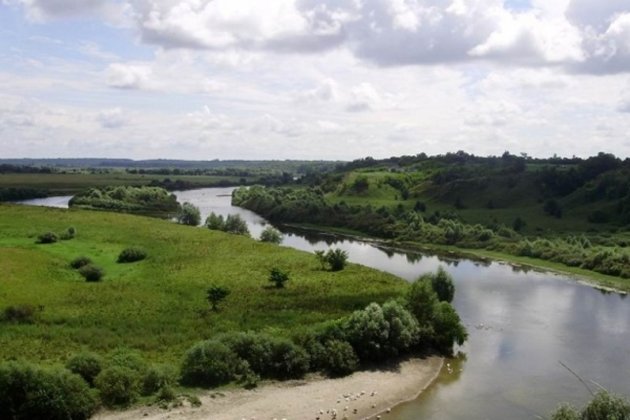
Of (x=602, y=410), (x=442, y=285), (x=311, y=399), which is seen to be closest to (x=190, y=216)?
(x=442, y=285)

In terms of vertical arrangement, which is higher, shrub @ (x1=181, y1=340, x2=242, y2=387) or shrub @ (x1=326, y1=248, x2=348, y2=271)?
shrub @ (x1=326, y1=248, x2=348, y2=271)

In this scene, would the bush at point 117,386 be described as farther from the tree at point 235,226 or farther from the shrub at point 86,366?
the tree at point 235,226

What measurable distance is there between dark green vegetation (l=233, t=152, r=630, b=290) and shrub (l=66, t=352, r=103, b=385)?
6633cm

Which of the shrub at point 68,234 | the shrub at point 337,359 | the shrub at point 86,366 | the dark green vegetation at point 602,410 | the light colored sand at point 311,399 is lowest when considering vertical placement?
the light colored sand at point 311,399

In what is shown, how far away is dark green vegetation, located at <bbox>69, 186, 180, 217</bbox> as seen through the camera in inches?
6422

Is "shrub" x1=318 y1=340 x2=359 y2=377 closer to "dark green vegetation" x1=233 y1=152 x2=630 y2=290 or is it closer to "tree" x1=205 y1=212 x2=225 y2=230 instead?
"dark green vegetation" x1=233 y1=152 x2=630 y2=290

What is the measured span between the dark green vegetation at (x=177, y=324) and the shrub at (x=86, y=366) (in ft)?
0.19

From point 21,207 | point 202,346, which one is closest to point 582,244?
point 202,346

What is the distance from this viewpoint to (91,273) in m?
65.9

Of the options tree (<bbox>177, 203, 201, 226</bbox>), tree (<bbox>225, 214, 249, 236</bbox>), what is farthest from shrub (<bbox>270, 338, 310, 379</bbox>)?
tree (<bbox>177, 203, 201, 226</bbox>)

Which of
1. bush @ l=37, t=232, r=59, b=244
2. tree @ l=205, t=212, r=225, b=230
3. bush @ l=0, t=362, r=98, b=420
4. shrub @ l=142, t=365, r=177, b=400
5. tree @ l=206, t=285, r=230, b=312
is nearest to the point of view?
bush @ l=0, t=362, r=98, b=420

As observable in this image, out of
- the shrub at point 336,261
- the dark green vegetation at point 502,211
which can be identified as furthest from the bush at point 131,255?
the dark green vegetation at point 502,211

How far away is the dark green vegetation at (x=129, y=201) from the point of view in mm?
163125

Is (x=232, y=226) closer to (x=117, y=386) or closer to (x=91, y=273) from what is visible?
(x=91, y=273)
